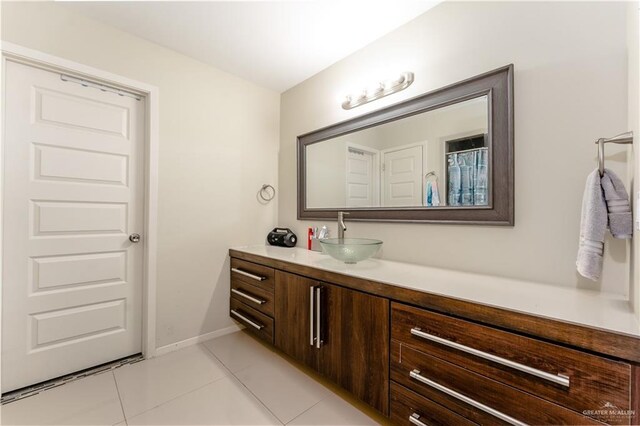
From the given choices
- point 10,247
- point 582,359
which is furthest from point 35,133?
point 582,359

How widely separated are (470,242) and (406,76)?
113 centimetres

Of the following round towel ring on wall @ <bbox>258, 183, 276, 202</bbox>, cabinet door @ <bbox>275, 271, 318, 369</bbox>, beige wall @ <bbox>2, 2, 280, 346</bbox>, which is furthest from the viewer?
round towel ring on wall @ <bbox>258, 183, 276, 202</bbox>

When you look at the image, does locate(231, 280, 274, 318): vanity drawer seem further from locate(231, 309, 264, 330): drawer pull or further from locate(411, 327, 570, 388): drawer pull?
locate(411, 327, 570, 388): drawer pull

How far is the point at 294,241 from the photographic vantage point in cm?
260

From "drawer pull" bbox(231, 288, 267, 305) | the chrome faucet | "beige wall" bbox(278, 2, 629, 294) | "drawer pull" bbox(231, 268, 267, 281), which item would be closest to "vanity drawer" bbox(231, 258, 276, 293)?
"drawer pull" bbox(231, 268, 267, 281)

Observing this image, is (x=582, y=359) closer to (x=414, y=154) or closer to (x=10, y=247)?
(x=414, y=154)

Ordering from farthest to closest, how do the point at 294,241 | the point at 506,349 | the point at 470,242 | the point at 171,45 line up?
the point at 294,241 < the point at 171,45 < the point at 470,242 < the point at 506,349

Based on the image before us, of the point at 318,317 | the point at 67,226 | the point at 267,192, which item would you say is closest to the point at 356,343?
the point at 318,317

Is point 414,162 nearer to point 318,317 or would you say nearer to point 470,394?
point 318,317

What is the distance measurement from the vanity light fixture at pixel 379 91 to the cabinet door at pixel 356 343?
1.37 meters

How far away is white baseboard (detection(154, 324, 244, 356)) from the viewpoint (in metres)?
2.13

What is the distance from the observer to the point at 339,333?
1.47m

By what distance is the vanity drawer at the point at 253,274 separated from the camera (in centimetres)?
198

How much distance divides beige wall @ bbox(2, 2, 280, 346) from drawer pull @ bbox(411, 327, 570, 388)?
1873mm
